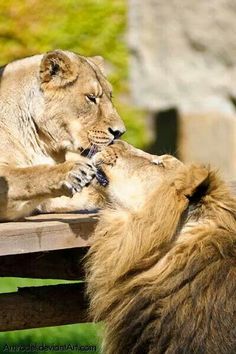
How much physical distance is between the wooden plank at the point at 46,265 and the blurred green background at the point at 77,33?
556 centimetres

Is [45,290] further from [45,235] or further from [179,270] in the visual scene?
[179,270]

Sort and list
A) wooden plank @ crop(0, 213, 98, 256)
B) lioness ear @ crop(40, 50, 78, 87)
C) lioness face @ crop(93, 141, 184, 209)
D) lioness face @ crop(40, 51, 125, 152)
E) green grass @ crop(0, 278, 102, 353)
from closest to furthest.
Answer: wooden plank @ crop(0, 213, 98, 256)
lioness face @ crop(93, 141, 184, 209)
lioness face @ crop(40, 51, 125, 152)
lioness ear @ crop(40, 50, 78, 87)
green grass @ crop(0, 278, 102, 353)

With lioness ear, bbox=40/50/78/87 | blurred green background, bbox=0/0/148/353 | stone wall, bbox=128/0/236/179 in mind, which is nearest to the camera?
lioness ear, bbox=40/50/78/87

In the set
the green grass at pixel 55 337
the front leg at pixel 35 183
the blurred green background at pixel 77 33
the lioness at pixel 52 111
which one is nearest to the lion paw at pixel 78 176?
the front leg at pixel 35 183

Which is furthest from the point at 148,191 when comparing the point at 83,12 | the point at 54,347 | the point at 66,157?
the point at 83,12

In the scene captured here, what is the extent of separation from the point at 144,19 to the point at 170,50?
410mm

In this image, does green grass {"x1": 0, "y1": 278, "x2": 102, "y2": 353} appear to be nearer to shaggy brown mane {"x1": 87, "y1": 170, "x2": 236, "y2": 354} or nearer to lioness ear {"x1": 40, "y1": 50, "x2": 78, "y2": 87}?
lioness ear {"x1": 40, "y1": 50, "x2": 78, "y2": 87}

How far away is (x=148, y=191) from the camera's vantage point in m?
4.31

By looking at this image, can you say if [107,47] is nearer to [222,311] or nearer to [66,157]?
[66,157]

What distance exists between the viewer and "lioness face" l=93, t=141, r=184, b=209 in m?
4.31

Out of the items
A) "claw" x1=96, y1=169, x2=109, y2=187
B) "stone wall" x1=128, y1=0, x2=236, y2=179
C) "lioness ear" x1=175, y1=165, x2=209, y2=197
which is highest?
"lioness ear" x1=175, y1=165, x2=209, y2=197

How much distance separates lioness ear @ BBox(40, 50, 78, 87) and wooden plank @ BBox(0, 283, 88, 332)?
97 cm

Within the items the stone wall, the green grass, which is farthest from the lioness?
the stone wall

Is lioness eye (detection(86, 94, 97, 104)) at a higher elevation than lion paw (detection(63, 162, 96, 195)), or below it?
below
